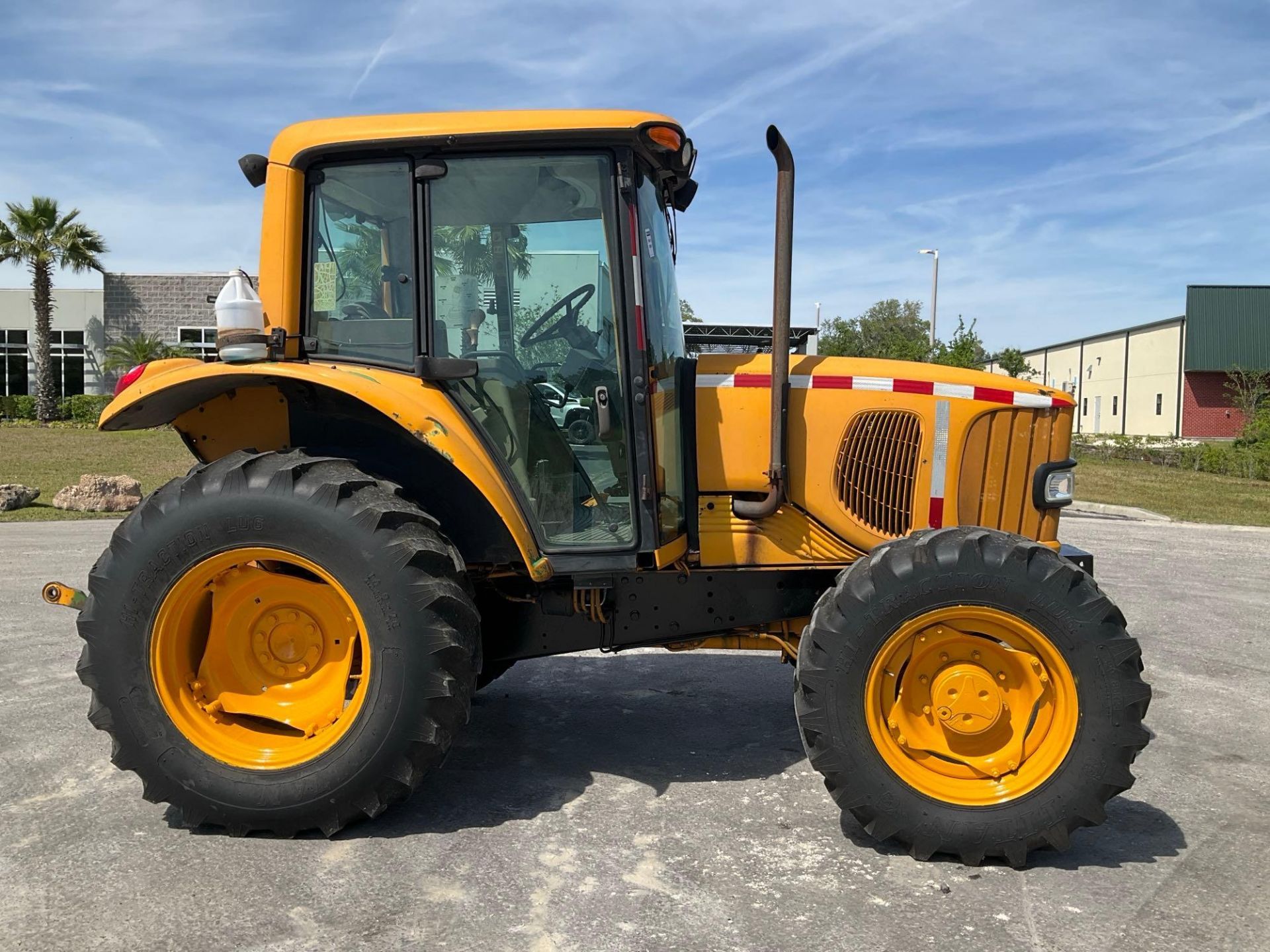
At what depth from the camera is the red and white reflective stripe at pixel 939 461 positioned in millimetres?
4129

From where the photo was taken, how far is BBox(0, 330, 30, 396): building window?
4131 centimetres

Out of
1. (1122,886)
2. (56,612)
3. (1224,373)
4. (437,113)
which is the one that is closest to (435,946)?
(1122,886)

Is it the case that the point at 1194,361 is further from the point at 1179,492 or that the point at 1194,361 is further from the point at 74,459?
the point at 74,459

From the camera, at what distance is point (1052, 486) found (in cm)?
425

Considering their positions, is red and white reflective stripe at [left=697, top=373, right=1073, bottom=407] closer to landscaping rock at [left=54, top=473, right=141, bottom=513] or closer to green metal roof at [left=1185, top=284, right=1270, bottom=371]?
landscaping rock at [left=54, top=473, right=141, bottom=513]

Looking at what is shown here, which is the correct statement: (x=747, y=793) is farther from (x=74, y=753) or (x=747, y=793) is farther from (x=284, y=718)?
Answer: (x=74, y=753)

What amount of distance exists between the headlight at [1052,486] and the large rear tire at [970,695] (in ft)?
2.23

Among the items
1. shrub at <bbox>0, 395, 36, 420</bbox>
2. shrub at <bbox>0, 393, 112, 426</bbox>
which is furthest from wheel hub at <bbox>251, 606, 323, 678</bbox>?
shrub at <bbox>0, 395, 36, 420</bbox>

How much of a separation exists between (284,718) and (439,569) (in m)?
0.85

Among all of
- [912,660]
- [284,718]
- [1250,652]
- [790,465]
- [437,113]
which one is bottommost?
[1250,652]

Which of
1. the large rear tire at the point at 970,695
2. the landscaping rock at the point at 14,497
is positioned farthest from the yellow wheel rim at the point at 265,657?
the landscaping rock at the point at 14,497

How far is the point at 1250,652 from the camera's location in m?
6.88

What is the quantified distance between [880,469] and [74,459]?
69.4 feet

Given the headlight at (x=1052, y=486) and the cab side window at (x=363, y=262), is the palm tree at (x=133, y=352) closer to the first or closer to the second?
the cab side window at (x=363, y=262)
